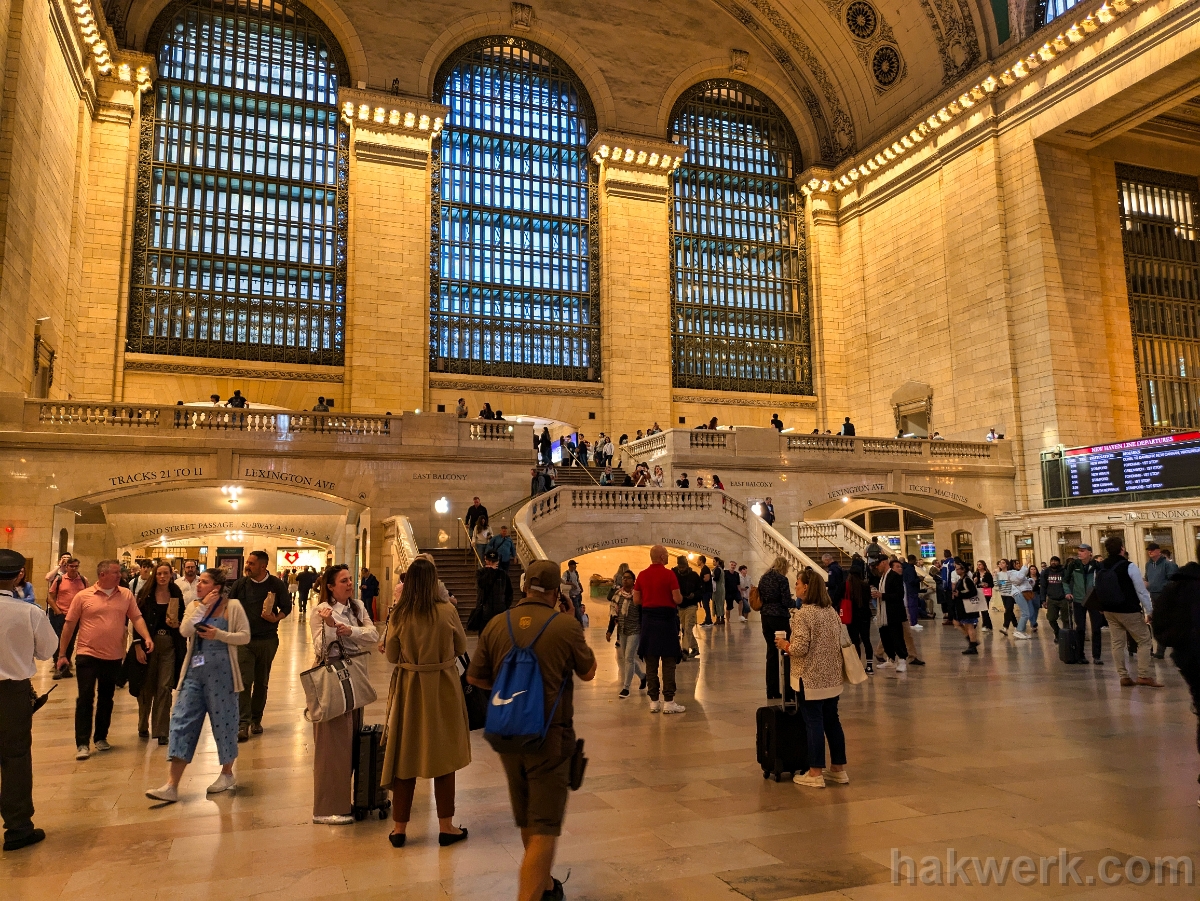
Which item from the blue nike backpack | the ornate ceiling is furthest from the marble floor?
the ornate ceiling

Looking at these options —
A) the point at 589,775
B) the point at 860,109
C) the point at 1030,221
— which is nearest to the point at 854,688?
the point at 589,775

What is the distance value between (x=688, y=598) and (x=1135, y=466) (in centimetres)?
1654

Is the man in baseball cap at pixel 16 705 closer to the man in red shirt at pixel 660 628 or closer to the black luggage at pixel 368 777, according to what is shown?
the black luggage at pixel 368 777

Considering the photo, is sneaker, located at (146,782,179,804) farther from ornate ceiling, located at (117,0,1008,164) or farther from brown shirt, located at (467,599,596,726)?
ornate ceiling, located at (117,0,1008,164)

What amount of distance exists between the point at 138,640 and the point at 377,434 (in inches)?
582

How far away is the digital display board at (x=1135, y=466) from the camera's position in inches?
830

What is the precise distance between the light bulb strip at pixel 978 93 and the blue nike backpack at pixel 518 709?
86.9ft

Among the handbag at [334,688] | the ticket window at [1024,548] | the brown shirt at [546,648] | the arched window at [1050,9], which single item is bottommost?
the handbag at [334,688]

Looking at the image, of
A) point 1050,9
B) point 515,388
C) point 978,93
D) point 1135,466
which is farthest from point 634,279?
point 1135,466

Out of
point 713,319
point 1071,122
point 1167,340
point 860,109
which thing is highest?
point 860,109

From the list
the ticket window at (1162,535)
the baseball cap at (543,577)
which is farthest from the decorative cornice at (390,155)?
the baseball cap at (543,577)

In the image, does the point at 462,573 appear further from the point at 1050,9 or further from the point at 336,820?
the point at 1050,9

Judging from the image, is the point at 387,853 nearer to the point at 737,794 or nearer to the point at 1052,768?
the point at 737,794

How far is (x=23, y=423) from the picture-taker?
19172 millimetres
